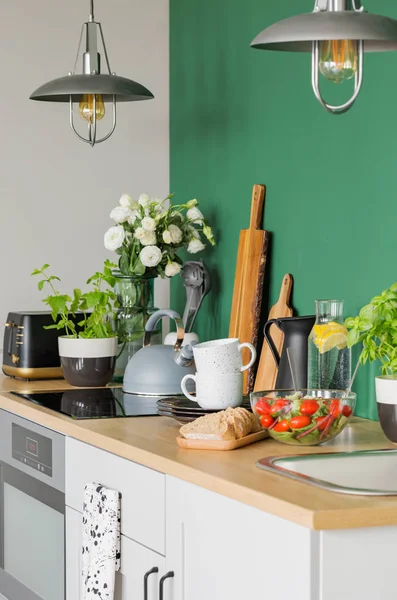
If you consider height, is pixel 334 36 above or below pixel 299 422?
above

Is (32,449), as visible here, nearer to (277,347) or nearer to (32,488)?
(32,488)

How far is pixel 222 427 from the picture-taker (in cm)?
198

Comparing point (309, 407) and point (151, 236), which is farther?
point (151, 236)

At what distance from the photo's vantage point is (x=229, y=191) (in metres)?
3.11

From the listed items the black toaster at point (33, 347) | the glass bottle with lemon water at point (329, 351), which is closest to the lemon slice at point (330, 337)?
the glass bottle with lemon water at point (329, 351)

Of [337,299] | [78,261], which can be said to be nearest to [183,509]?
[337,299]

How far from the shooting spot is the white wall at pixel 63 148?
3365 millimetres

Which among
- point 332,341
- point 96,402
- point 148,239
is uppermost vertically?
point 148,239

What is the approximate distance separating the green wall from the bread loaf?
0.48m

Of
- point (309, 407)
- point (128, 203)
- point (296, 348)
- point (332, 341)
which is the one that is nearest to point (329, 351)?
point (332, 341)

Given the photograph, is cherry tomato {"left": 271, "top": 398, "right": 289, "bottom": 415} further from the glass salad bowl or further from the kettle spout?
the kettle spout

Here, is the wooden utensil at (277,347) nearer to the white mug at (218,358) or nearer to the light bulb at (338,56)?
the white mug at (218,358)

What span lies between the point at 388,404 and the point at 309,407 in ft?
0.59

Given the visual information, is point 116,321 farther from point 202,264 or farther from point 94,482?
point 94,482
